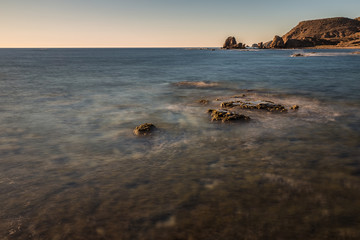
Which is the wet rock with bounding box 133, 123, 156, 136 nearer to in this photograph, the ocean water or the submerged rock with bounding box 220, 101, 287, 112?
the ocean water

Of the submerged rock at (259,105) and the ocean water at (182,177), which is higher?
the submerged rock at (259,105)

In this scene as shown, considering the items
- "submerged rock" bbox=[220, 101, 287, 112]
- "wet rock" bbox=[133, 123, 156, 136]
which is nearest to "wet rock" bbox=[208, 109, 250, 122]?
"submerged rock" bbox=[220, 101, 287, 112]

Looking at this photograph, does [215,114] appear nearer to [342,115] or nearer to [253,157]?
[253,157]

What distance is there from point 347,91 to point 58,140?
24327 mm

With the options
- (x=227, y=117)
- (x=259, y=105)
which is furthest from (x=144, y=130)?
(x=259, y=105)

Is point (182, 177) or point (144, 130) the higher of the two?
point (144, 130)

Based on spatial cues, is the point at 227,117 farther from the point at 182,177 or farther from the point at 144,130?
the point at 182,177

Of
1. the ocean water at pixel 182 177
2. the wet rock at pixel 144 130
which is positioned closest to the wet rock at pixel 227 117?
the ocean water at pixel 182 177

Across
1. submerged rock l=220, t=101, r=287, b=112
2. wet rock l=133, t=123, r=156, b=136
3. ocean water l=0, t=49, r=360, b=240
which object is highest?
submerged rock l=220, t=101, r=287, b=112

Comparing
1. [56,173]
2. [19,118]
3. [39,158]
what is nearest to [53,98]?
[19,118]

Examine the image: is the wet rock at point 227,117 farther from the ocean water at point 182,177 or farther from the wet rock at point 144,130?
the wet rock at point 144,130

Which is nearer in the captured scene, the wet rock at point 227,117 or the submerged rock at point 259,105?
the wet rock at point 227,117

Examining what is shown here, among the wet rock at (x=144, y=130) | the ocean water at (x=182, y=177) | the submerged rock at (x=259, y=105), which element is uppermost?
the submerged rock at (x=259, y=105)

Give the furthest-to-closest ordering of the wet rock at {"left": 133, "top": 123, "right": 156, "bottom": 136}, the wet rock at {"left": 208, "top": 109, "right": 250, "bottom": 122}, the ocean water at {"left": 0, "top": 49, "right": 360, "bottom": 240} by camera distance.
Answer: the wet rock at {"left": 208, "top": 109, "right": 250, "bottom": 122} < the wet rock at {"left": 133, "top": 123, "right": 156, "bottom": 136} < the ocean water at {"left": 0, "top": 49, "right": 360, "bottom": 240}
